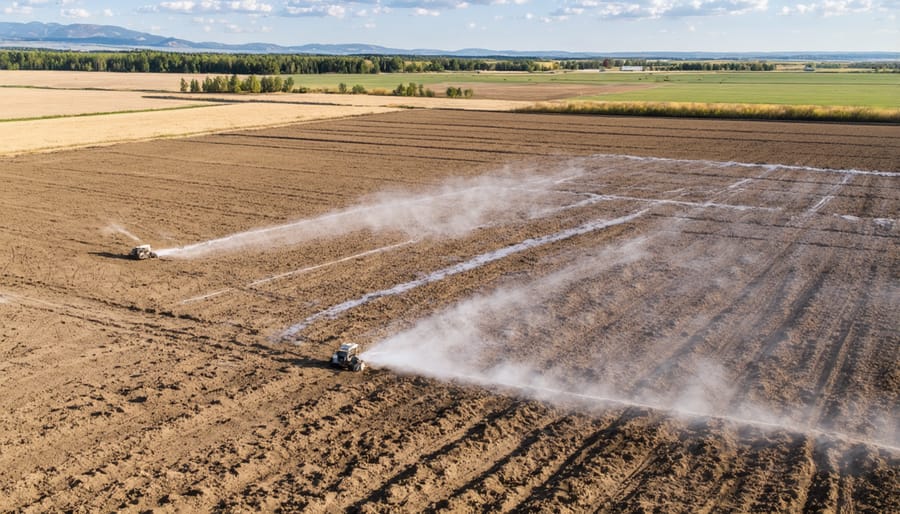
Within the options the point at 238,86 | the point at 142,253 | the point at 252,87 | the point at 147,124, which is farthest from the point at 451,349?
the point at 238,86

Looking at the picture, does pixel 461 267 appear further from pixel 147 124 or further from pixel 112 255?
pixel 147 124

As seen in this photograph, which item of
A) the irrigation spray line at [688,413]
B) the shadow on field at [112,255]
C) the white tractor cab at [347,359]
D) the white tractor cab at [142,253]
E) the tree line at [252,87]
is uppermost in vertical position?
the tree line at [252,87]

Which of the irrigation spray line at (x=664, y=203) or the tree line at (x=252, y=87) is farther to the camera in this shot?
the tree line at (x=252, y=87)

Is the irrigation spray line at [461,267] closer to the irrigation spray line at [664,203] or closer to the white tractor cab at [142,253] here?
the irrigation spray line at [664,203]

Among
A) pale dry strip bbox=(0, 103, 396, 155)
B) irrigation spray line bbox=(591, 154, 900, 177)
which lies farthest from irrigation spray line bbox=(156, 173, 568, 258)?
pale dry strip bbox=(0, 103, 396, 155)

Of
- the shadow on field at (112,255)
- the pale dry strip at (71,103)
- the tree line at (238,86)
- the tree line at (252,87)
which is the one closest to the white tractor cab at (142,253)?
the shadow on field at (112,255)

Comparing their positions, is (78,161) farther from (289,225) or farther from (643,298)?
(643,298)
